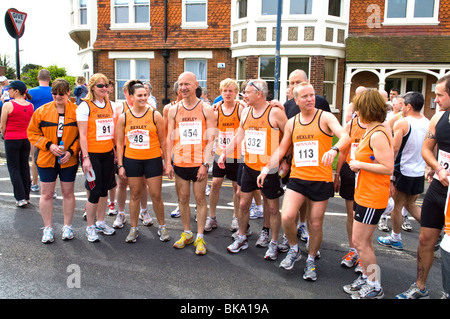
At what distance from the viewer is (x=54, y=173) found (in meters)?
4.70

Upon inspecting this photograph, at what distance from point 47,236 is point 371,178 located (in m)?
3.97

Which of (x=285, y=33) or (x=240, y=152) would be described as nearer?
(x=240, y=152)

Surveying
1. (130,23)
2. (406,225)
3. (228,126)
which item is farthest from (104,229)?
(130,23)

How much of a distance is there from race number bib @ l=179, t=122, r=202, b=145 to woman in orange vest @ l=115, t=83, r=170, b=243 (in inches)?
13.8

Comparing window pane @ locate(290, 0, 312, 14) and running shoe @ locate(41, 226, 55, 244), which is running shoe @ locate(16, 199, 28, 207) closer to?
running shoe @ locate(41, 226, 55, 244)

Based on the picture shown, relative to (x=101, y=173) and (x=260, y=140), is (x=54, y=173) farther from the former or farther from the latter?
(x=260, y=140)

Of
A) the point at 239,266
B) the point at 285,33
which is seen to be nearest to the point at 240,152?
the point at 239,266

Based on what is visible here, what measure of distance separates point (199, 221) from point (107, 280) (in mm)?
1304

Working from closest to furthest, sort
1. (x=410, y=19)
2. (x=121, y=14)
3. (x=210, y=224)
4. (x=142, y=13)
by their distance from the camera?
A: 1. (x=210, y=224)
2. (x=410, y=19)
3. (x=142, y=13)
4. (x=121, y=14)

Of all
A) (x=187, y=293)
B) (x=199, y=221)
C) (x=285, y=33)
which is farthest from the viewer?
(x=285, y=33)

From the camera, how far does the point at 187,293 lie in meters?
3.42
